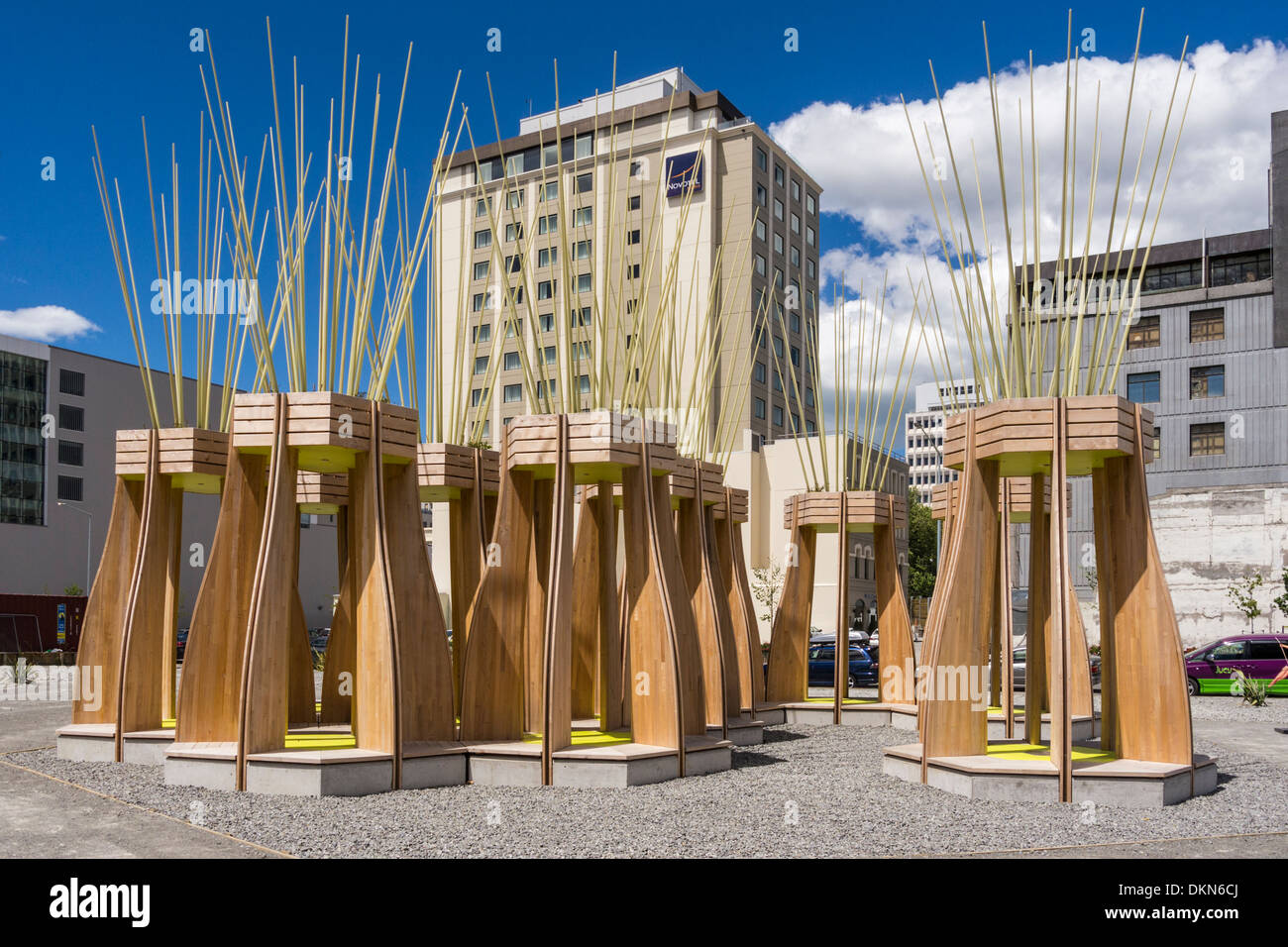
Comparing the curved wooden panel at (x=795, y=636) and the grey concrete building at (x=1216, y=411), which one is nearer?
the curved wooden panel at (x=795, y=636)

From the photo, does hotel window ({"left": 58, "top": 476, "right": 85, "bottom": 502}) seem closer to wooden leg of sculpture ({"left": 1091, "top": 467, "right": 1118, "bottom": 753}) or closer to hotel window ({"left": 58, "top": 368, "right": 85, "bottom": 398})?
hotel window ({"left": 58, "top": 368, "right": 85, "bottom": 398})

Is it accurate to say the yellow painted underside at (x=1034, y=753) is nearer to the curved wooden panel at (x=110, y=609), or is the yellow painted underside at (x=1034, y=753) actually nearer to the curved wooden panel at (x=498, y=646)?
the curved wooden panel at (x=498, y=646)

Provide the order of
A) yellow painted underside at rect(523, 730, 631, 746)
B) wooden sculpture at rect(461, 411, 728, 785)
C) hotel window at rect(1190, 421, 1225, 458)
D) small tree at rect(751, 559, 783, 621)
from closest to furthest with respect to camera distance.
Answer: wooden sculpture at rect(461, 411, 728, 785) → yellow painted underside at rect(523, 730, 631, 746) → hotel window at rect(1190, 421, 1225, 458) → small tree at rect(751, 559, 783, 621)

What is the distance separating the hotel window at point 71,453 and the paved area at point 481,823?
41.8 meters

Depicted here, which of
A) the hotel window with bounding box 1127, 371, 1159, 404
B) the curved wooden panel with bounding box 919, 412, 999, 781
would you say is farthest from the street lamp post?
the curved wooden panel with bounding box 919, 412, 999, 781

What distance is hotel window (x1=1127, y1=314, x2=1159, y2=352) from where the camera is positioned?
3712 centimetres

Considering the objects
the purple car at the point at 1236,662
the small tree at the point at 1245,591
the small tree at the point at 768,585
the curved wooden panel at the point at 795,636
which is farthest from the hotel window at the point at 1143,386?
the curved wooden panel at the point at 795,636

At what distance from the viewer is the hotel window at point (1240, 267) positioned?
120ft

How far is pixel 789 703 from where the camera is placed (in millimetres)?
17562

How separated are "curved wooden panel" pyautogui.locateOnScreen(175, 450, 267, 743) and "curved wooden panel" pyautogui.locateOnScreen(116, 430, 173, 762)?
1724 mm

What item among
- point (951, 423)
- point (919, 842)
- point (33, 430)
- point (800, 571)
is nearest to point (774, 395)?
point (33, 430)

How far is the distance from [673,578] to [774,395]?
42.3 meters

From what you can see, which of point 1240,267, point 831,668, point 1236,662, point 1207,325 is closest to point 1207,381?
point 1207,325
